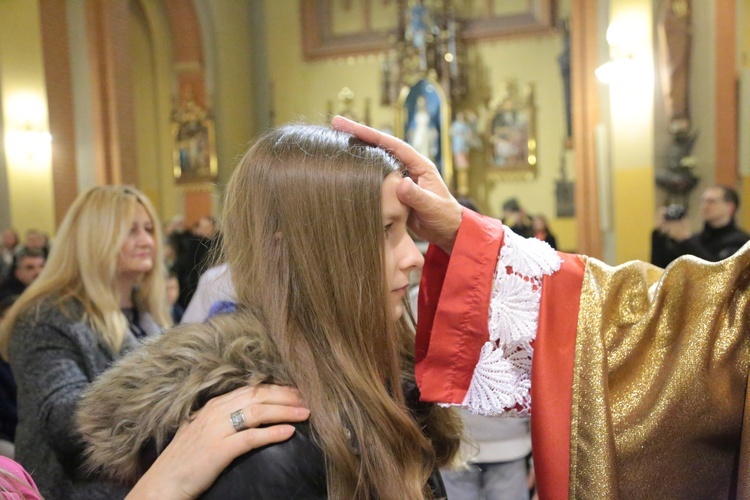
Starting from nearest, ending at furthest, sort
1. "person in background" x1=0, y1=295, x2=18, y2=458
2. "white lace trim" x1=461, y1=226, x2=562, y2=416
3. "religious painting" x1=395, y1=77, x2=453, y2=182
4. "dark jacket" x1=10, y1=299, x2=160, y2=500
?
"white lace trim" x1=461, y1=226, x2=562, y2=416 < "dark jacket" x1=10, y1=299, x2=160, y2=500 < "person in background" x1=0, y1=295, x2=18, y2=458 < "religious painting" x1=395, y1=77, x2=453, y2=182

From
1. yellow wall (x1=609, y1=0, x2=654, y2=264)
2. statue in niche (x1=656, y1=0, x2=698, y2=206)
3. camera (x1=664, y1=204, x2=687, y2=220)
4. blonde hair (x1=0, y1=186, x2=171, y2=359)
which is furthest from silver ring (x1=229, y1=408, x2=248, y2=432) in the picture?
statue in niche (x1=656, y1=0, x2=698, y2=206)

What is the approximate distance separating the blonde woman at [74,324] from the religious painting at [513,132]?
922 centimetres

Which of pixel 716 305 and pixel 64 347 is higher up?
pixel 716 305

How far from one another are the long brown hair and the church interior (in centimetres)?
501

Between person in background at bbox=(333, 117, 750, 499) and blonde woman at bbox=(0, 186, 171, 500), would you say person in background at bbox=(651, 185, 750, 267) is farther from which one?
blonde woman at bbox=(0, 186, 171, 500)

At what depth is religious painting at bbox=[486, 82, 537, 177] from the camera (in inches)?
440

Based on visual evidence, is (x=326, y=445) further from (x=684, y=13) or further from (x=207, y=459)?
(x=684, y=13)

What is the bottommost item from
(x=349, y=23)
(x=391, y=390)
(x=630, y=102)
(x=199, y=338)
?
(x=391, y=390)

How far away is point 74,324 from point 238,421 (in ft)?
4.68

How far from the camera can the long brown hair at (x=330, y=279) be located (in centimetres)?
112

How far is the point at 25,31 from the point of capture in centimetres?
735

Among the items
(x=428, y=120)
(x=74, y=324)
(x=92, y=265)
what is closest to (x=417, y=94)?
(x=428, y=120)

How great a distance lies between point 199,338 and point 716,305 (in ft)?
3.16

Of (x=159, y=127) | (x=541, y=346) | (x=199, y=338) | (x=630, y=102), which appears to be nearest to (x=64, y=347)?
(x=199, y=338)
